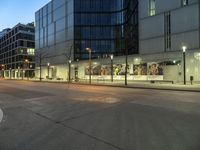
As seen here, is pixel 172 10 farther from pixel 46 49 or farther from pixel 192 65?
pixel 46 49

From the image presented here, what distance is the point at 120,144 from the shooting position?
5.94 m

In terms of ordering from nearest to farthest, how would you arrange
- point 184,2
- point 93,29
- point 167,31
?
point 184,2 < point 167,31 < point 93,29

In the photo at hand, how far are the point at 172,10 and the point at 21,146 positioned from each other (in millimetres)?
41237

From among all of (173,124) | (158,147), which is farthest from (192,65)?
(158,147)

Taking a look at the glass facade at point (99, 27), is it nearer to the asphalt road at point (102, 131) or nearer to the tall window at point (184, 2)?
the tall window at point (184, 2)

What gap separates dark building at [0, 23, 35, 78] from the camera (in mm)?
105544

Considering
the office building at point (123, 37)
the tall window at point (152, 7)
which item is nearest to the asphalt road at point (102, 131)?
the office building at point (123, 37)

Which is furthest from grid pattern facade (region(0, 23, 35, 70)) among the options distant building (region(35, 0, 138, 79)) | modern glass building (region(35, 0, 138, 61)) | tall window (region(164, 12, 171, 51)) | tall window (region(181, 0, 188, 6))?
tall window (region(181, 0, 188, 6))

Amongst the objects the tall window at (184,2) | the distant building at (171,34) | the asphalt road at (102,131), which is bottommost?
the asphalt road at (102,131)

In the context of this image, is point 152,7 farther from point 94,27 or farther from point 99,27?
point 94,27

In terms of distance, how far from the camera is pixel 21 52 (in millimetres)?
108688

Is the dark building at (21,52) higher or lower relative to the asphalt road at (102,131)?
higher

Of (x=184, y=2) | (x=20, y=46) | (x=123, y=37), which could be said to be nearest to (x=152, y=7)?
(x=184, y=2)

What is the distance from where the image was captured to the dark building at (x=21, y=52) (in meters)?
106
